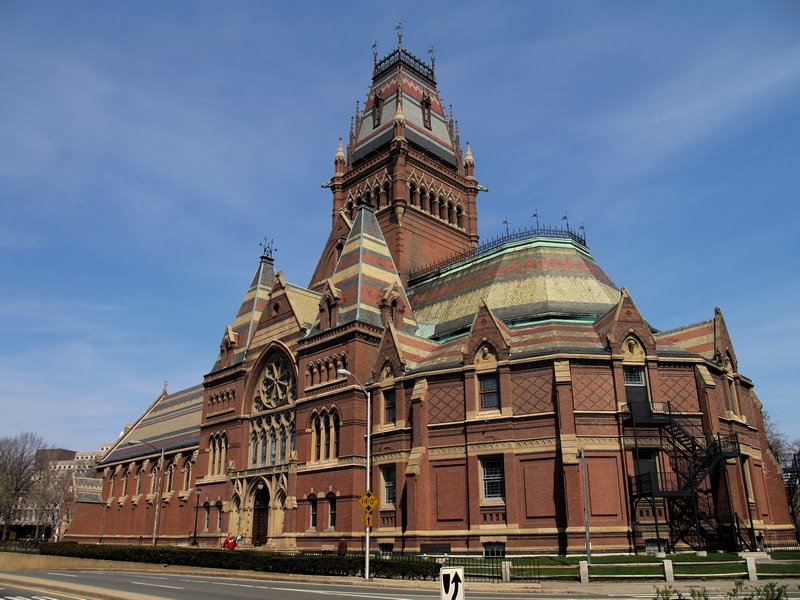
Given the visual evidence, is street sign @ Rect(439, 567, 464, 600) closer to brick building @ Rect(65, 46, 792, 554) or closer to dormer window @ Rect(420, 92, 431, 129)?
brick building @ Rect(65, 46, 792, 554)

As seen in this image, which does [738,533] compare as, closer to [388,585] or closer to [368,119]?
[388,585]

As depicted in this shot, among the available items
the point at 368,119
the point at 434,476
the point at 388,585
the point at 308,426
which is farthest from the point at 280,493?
the point at 368,119

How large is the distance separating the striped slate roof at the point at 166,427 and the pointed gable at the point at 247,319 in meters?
13.3

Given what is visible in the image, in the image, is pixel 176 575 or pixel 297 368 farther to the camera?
pixel 297 368

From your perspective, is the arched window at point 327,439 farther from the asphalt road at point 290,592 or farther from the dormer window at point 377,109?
the dormer window at point 377,109

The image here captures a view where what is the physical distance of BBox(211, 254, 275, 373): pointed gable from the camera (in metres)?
57.5

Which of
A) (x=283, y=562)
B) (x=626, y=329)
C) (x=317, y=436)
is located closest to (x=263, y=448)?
(x=317, y=436)

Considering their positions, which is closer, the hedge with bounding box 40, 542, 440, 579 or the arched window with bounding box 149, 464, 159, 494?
the hedge with bounding box 40, 542, 440, 579

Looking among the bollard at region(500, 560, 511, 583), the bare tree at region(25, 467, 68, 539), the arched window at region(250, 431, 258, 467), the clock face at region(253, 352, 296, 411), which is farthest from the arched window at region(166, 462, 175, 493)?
the bollard at region(500, 560, 511, 583)

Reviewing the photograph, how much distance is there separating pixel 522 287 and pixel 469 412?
11440mm

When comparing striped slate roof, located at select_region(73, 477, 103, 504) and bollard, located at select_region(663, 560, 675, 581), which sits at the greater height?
striped slate roof, located at select_region(73, 477, 103, 504)

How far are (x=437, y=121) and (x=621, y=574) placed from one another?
54874 mm

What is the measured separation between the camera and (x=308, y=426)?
46906 mm

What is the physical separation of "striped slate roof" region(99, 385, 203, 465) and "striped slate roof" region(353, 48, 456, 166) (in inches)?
1343
